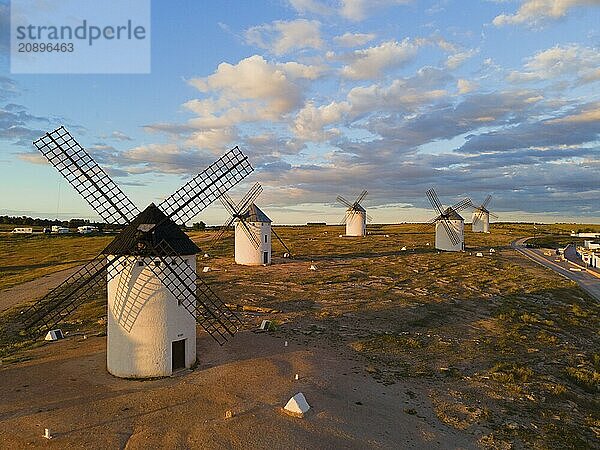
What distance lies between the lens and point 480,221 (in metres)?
122

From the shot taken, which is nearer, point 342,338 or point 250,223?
point 342,338

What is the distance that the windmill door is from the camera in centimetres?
1891

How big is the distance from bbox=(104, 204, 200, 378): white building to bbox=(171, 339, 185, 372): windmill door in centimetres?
10

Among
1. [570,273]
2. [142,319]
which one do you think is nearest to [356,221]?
[570,273]

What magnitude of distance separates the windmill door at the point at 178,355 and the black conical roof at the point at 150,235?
3.99 meters

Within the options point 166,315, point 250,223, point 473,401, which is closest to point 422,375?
point 473,401

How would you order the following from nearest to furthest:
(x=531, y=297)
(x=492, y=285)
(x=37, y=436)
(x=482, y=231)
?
(x=37, y=436), (x=531, y=297), (x=492, y=285), (x=482, y=231)

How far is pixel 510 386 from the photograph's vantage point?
18750 mm

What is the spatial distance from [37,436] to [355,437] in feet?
31.9

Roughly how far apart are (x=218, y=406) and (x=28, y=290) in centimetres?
3198

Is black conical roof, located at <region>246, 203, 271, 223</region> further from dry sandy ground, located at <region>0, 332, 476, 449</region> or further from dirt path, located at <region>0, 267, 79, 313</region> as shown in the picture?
dry sandy ground, located at <region>0, 332, 476, 449</region>

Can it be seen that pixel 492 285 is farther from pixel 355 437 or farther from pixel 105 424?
pixel 105 424

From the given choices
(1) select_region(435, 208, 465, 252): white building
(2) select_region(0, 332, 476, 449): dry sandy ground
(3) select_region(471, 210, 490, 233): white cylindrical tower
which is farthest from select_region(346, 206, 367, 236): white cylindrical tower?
(2) select_region(0, 332, 476, 449): dry sandy ground

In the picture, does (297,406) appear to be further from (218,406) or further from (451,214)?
(451,214)
